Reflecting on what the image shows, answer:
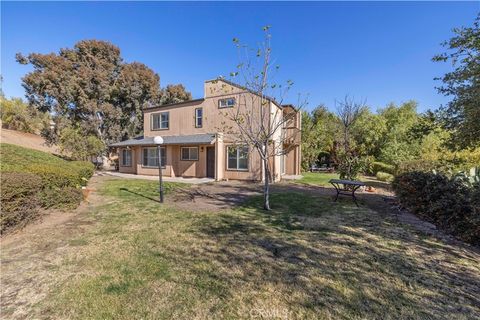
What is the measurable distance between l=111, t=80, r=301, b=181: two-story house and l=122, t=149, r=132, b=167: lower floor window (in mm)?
92

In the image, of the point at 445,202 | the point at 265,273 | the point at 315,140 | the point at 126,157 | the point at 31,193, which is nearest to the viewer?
the point at 265,273

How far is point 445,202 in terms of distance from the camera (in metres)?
5.30

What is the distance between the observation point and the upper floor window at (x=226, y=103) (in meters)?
14.2

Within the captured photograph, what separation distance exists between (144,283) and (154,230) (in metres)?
2.20

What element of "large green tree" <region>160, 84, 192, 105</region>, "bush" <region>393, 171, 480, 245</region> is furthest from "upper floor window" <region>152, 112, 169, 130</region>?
"bush" <region>393, 171, 480, 245</region>

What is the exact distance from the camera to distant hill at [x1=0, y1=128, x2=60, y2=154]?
24.6 m

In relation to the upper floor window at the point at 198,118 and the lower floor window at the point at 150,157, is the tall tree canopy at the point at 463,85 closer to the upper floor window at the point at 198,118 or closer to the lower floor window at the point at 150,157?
the upper floor window at the point at 198,118

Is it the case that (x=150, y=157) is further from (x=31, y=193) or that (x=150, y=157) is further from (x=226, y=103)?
(x=31, y=193)

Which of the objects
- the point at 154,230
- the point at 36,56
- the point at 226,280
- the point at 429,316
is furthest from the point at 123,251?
the point at 36,56

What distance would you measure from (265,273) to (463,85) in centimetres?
828

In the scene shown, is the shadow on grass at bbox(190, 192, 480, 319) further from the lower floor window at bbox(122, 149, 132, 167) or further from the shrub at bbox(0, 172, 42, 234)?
the lower floor window at bbox(122, 149, 132, 167)

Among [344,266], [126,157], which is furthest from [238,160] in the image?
[126,157]

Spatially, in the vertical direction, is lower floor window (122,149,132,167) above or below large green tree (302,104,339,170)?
below

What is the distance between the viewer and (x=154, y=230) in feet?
16.8
